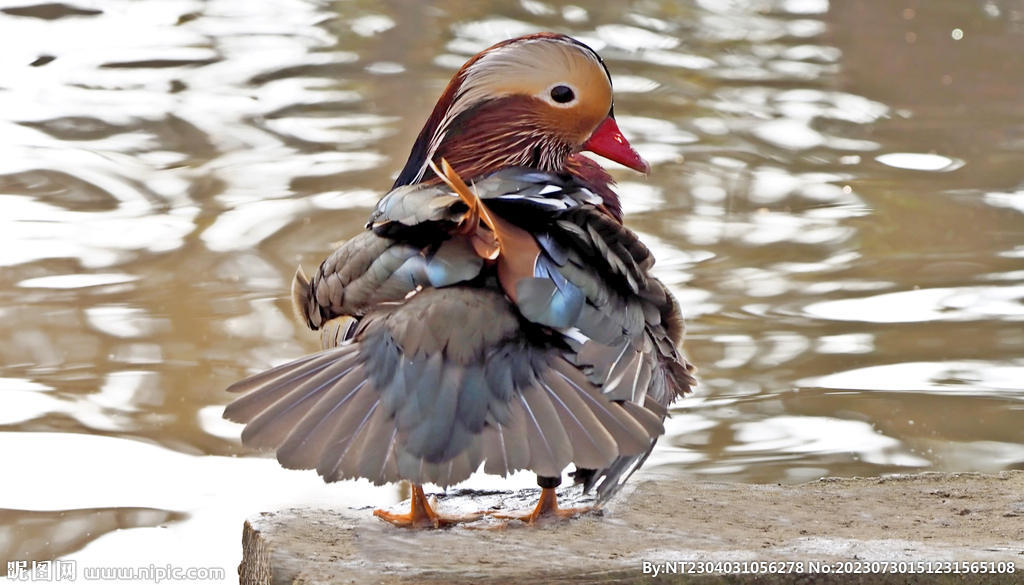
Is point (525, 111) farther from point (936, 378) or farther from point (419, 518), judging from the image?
point (936, 378)

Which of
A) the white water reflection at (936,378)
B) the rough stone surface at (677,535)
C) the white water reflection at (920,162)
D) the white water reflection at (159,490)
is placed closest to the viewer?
the rough stone surface at (677,535)

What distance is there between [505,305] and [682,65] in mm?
6016

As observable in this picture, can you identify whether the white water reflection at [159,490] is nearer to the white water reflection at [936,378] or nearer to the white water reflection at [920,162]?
the white water reflection at [936,378]

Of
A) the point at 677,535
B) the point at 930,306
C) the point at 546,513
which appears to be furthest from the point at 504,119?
the point at 930,306

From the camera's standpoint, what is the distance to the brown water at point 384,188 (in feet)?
12.6

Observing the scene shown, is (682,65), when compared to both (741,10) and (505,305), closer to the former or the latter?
(741,10)

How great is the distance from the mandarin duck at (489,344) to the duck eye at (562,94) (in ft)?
0.06

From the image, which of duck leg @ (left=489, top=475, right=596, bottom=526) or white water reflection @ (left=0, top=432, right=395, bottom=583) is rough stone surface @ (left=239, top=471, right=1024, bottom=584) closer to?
duck leg @ (left=489, top=475, right=596, bottom=526)

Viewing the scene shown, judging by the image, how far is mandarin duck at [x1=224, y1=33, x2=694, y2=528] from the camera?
2172 millimetres

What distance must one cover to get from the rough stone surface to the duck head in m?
0.78

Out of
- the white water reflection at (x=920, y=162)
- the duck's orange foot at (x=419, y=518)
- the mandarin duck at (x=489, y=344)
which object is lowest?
the white water reflection at (x=920, y=162)

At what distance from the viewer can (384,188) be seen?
19.7 ft

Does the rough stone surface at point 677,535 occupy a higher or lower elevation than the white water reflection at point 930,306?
higher

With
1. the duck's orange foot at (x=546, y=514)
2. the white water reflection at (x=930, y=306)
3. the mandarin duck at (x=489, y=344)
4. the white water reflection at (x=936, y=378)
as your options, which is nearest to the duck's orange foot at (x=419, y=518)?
the mandarin duck at (x=489, y=344)
